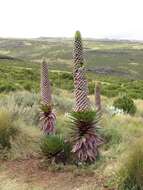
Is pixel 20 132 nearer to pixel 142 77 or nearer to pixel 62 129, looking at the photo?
pixel 62 129

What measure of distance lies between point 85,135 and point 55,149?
23.7 inches

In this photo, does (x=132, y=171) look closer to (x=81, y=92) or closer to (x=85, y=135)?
(x=85, y=135)

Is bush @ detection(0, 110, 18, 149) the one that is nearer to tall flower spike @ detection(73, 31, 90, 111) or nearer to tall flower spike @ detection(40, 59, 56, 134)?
tall flower spike @ detection(40, 59, 56, 134)

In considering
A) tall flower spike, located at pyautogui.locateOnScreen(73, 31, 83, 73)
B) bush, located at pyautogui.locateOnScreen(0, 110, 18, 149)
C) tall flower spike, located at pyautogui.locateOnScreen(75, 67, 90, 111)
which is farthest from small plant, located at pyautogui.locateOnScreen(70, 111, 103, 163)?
bush, located at pyautogui.locateOnScreen(0, 110, 18, 149)

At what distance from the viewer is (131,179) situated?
6445 millimetres

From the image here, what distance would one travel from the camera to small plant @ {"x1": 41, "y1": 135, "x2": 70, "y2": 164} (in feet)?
25.9

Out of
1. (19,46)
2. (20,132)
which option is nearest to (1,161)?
(20,132)

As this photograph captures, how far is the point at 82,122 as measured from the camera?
25.2 ft

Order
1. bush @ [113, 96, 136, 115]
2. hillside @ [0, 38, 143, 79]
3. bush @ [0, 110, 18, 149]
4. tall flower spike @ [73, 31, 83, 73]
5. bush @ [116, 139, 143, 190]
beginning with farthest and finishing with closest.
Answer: hillside @ [0, 38, 143, 79], bush @ [113, 96, 136, 115], bush @ [0, 110, 18, 149], tall flower spike @ [73, 31, 83, 73], bush @ [116, 139, 143, 190]

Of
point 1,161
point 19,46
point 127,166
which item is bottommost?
point 19,46

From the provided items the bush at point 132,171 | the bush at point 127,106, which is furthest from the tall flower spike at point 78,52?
the bush at point 127,106

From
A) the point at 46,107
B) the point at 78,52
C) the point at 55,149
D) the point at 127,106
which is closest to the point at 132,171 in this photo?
the point at 55,149

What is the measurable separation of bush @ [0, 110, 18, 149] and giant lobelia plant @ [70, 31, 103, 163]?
1.57 m

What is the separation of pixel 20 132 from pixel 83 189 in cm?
279
